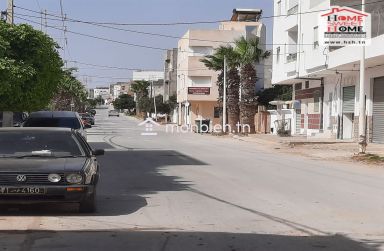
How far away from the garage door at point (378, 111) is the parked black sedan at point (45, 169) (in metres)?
26.4

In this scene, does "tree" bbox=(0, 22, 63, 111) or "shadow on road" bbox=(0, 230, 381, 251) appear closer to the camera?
"shadow on road" bbox=(0, 230, 381, 251)

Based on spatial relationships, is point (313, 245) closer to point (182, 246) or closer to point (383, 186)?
point (182, 246)

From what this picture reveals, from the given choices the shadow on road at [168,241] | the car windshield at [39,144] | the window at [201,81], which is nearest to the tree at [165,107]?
the window at [201,81]

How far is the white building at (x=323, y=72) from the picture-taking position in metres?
34.4

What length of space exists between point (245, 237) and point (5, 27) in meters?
11.8

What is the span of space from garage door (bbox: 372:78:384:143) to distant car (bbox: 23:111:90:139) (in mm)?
18780

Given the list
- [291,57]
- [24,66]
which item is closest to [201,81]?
[291,57]

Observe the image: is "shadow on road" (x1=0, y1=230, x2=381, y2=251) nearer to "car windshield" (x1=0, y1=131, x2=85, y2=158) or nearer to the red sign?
"car windshield" (x1=0, y1=131, x2=85, y2=158)

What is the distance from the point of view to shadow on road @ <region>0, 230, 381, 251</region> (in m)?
7.36

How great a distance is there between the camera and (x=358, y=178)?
17344 millimetres

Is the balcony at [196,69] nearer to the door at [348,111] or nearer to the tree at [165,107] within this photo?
the tree at [165,107]

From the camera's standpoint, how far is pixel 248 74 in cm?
5009

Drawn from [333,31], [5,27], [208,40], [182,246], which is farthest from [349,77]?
[208,40]

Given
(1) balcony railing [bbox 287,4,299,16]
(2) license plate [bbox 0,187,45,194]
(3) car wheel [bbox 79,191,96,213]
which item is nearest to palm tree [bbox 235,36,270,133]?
(1) balcony railing [bbox 287,4,299,16]
